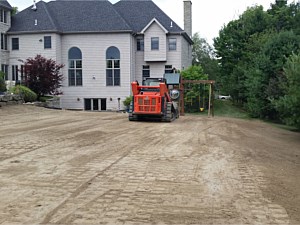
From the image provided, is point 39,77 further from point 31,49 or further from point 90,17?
point 90,17

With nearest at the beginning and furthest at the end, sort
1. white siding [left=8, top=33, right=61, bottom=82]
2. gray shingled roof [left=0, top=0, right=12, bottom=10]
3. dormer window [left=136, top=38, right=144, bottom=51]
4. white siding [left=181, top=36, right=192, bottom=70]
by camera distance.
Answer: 1. gray shingled roof [left=0, top=0, right=12, bottom=10]
2. white siding [left=8, top=33, right=61, bottom=82]
3. dormer window [left=136, top=38, right=144, bottom=51]
4. white siding [left=181, top=36, right=192, bottom=70]

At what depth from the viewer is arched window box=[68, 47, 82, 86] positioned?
1732 inches

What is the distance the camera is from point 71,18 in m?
45.3

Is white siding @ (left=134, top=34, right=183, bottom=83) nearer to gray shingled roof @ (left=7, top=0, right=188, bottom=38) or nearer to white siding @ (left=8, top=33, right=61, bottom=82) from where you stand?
gray shingled roof @ (left=7, top=0, right=188, bottom=38)

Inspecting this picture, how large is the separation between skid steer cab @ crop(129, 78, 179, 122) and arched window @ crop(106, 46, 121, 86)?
20.3 meters

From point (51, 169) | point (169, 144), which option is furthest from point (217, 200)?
point (169, 144)

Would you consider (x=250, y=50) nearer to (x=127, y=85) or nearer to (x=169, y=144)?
(x=127, y=85)

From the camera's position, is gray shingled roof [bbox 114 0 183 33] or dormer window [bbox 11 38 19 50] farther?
gray shingled roof [bbox 114 0 183 33]

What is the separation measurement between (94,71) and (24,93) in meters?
13.0

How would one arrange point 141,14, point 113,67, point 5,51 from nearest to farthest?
point 5,51, point 113,67, point 141,14

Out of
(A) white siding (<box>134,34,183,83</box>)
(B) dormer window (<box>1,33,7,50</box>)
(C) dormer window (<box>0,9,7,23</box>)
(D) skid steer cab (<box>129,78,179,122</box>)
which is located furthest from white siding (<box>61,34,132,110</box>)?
(D) skid steer cab (<box>129,78,179,122</box>)

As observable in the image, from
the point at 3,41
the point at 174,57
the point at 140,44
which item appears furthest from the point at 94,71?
the point at 3,41

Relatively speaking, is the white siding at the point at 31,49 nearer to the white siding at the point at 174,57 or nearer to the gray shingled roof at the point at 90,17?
the gray shingled roof at the point at 90,17

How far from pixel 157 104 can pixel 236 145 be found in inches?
347
